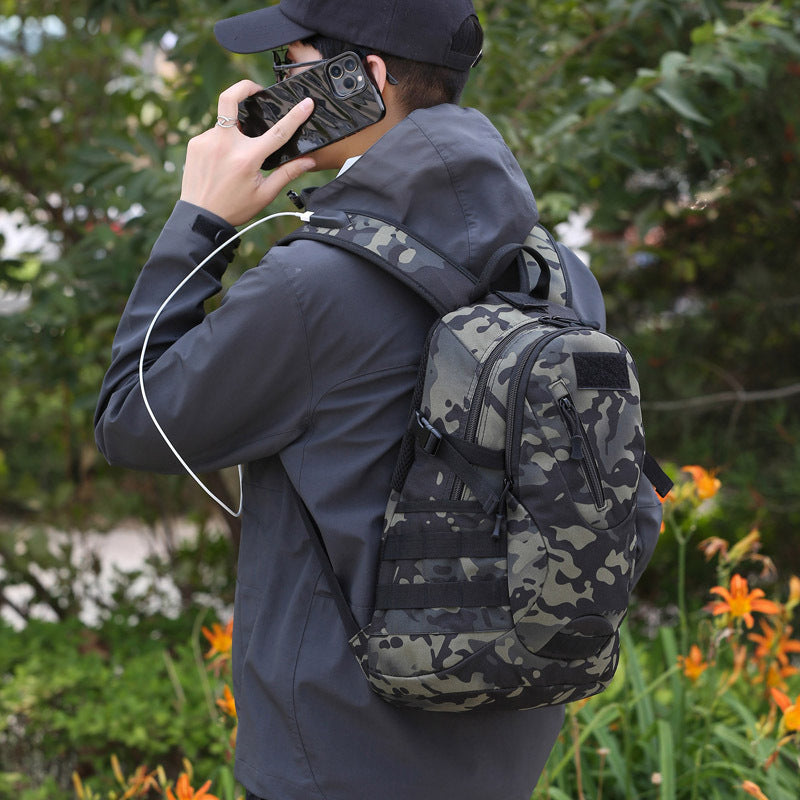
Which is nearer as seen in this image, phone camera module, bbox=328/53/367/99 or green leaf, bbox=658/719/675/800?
phone camera module, bbox=328/53/367/99

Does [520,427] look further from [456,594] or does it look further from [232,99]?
[232,99]

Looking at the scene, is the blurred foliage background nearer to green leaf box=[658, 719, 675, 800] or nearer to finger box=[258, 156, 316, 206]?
finger box=[258, 156, 316, 206]

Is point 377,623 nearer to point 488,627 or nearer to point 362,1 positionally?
point 488,627

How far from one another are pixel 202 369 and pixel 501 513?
0.42 metres

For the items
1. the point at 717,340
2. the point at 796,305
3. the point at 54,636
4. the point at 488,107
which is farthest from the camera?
the point at 717,340

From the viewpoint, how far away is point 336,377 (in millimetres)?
1324

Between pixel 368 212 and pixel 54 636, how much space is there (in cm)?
258

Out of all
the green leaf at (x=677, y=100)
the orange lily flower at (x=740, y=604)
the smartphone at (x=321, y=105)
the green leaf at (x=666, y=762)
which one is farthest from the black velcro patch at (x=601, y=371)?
the green leaf at (x=677, y=100)

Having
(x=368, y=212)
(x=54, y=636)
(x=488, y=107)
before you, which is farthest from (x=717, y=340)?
(x=368, y=212)

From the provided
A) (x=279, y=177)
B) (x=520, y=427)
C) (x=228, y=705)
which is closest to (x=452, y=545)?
(x=520, y=427)

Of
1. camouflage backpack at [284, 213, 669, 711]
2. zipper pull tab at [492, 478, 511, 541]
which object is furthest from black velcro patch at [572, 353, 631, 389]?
zipper pull tab at [492, 478, 511, 541]

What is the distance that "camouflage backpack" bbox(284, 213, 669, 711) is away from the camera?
124 centimetres

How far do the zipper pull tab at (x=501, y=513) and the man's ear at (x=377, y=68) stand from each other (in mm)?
600

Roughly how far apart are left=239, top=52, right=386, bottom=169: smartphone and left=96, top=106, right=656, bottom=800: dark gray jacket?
3.4 inches
